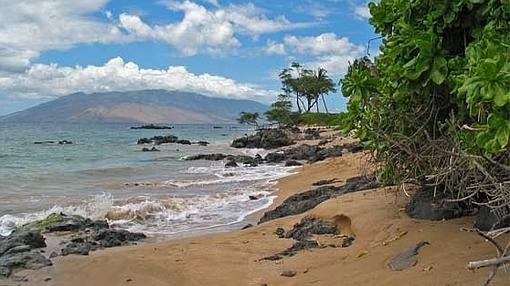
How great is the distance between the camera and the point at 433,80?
4980 millimetres

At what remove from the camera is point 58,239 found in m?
12.3

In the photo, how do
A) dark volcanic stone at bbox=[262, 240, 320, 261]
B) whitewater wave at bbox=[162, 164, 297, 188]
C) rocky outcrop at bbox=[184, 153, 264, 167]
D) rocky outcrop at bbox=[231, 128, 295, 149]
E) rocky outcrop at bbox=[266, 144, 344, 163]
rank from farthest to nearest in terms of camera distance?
rocky outcrop at bbox=[231, 128, 295, 149], rocky outcrop at bbox=[184, 153, 264, 167], rocky outcrop at bbox=[266, 144, 344, 163], whitewater wave at bbox=[162, 164, 297, 188], dark volcanic stone at bbox=[262, 240, 320, 261]

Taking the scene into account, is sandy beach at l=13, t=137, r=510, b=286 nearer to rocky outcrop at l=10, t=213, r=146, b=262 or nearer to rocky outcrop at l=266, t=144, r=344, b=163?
rocky outcrop at l=10, t=213, r=146, b=262

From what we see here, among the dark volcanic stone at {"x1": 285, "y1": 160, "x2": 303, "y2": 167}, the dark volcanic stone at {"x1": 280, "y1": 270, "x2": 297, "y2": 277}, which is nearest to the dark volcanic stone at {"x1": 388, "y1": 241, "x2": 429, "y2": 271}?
the dark volcanic stone at {"x1": 280, "y1": 270, "x2": 297, "y2": 277}

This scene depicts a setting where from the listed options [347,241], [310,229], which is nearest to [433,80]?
[347,241]

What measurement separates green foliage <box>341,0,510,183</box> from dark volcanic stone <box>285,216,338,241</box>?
73.3 inches

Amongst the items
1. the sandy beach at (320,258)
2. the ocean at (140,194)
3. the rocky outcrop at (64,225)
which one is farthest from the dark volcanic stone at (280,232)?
the rocky outcrop at (64,225)

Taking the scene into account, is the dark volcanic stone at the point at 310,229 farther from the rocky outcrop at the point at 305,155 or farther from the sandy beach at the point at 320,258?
the rocky outcrop at the point at 305,155

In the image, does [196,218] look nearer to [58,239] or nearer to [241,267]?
[58,239]

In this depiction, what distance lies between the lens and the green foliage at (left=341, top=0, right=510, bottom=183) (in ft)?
11.2

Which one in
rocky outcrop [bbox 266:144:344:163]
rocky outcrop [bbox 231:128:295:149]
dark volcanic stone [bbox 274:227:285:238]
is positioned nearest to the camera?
dark volcanic stone [bbox 274:227:285:238]

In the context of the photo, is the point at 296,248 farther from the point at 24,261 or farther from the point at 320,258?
the point at 24,261

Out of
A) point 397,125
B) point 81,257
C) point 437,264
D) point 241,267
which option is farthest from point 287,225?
point 437,264

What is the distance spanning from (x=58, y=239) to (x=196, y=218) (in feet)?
11.6
